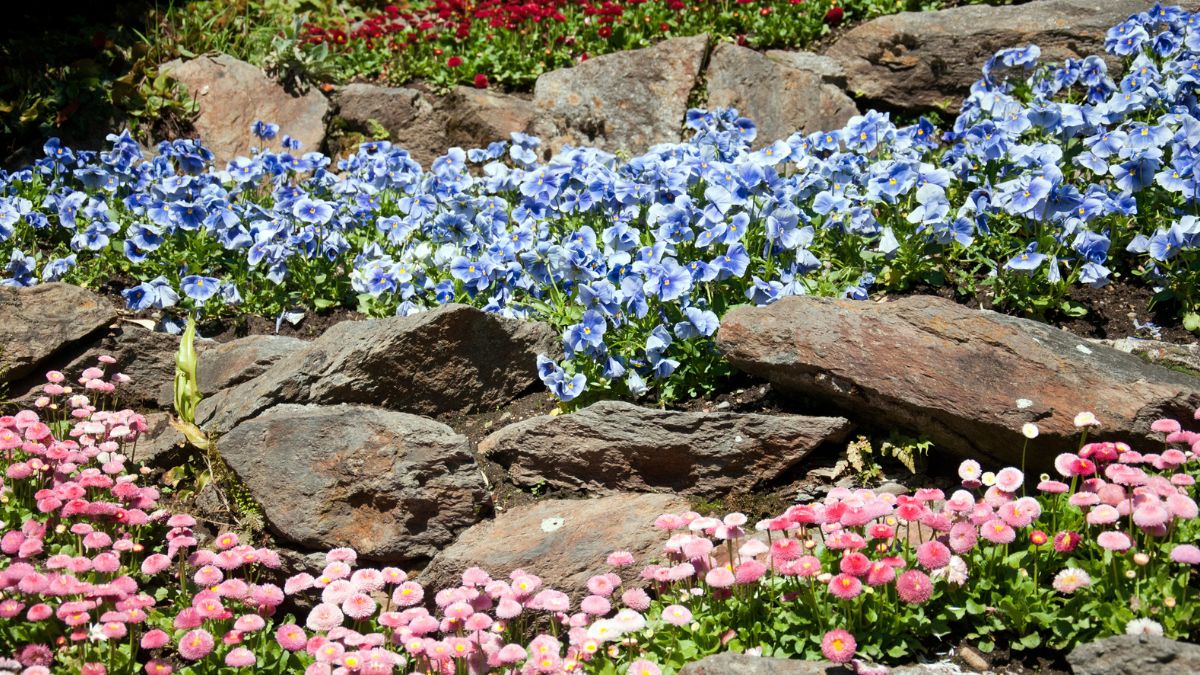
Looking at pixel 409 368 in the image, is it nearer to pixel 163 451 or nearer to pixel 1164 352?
pixel 163 451

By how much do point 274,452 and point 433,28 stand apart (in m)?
5.65

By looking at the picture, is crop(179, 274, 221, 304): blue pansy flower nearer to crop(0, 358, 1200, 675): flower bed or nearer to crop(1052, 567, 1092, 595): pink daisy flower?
crop(0, 358, 1200, 675): flower bed

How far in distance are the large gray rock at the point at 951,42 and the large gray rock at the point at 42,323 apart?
16.8ft

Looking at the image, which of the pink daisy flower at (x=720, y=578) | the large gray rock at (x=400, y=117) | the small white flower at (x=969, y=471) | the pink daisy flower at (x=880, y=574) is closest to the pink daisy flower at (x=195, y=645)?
the pink daisy flower at (x=720, y=578)

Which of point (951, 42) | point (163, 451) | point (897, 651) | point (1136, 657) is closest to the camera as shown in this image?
point (1136, 657)

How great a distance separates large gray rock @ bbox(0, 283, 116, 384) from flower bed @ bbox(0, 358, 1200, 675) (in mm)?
1532

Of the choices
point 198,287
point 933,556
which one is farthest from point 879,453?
point 198,287

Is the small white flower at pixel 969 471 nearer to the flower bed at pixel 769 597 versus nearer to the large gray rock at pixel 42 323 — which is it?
the flower bed at pixel 769 597

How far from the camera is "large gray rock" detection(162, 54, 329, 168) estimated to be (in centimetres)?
780

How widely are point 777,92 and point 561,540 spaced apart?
4520 millimetres

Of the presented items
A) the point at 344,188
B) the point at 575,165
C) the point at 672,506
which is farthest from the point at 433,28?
the point at 672,506

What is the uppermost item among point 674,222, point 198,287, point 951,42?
point 951,42

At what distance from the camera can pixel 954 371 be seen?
406cm

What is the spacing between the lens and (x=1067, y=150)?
17.9ft
